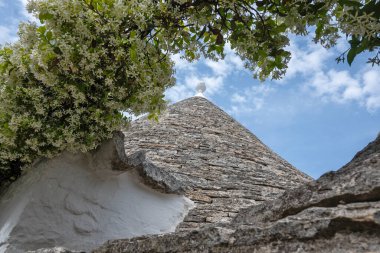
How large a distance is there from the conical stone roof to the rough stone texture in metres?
2.29

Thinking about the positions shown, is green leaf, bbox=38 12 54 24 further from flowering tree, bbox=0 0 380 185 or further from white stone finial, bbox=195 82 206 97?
white stone finial, bbox=195 82 206 97

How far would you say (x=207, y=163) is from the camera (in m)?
5.38

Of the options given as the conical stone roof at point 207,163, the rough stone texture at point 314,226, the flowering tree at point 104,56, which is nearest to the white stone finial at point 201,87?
the conical stone roof at point 207,163

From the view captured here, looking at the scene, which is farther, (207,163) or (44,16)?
(207,163)

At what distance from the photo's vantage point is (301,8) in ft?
8.18

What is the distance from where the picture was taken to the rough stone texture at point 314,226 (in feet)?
3.67

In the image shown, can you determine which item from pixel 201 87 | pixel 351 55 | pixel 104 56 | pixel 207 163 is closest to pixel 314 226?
pixel 351 55

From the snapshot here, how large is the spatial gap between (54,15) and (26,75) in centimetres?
63

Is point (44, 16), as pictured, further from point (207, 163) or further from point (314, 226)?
point (207, 163)

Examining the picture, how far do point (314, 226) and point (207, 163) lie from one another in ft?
13.8

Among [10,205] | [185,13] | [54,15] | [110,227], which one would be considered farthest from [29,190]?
[185,13]

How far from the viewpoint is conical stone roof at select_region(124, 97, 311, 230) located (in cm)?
430

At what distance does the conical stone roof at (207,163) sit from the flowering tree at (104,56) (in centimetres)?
63

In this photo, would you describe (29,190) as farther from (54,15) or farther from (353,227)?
(353,227)
